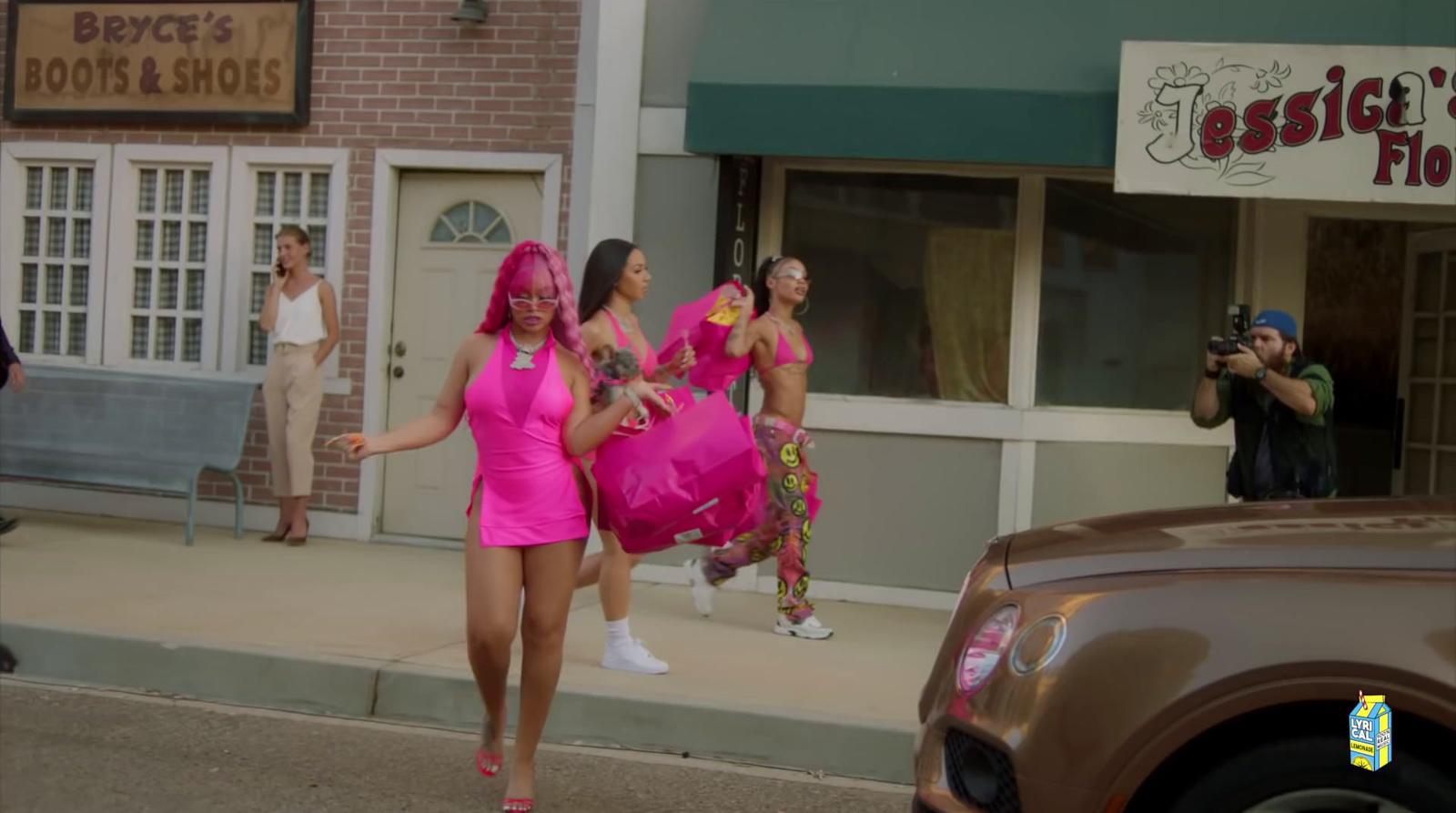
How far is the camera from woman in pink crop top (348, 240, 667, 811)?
15.9 ft

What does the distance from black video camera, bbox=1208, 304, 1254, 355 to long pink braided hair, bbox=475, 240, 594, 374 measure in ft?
8.68

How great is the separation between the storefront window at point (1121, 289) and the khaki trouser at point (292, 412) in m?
4.43

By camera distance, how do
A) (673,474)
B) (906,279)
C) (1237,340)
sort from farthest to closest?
(906,279), (1237,340), (673,474)

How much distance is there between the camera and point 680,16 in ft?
29.9

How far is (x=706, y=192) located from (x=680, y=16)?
1.02 m

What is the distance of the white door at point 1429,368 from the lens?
30.2 ft

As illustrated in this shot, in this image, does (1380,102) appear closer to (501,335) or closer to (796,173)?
(796,173)

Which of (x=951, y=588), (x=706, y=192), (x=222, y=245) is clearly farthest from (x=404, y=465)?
(x=951, y=588)

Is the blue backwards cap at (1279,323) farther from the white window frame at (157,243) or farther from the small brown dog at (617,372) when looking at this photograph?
the white window frame at (157,243)

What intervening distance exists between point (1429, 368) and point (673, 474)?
6126mm

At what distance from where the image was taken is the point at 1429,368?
9.46 meters

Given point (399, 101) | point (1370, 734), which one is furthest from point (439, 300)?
point (1370, 734)

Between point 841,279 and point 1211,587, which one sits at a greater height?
point 841,279

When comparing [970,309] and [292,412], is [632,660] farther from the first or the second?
[292,412]
